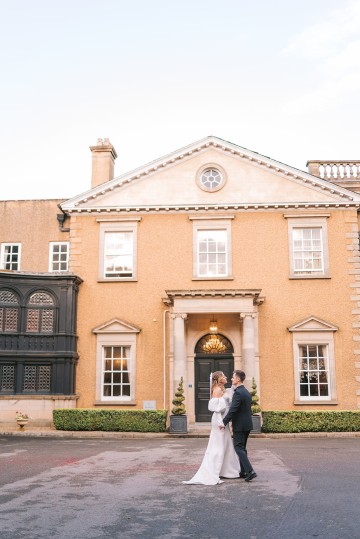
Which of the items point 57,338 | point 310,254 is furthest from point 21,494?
point 310,254

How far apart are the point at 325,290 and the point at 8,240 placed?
47.7ft

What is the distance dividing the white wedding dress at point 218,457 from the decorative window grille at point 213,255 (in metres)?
13.5

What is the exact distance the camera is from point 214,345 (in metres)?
23.3

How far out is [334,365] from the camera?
72.9 ft

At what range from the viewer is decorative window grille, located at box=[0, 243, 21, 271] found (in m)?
26.8

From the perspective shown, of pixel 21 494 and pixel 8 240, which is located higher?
pixel 8 240

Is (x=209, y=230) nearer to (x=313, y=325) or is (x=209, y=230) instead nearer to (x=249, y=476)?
(x=313, y=325)

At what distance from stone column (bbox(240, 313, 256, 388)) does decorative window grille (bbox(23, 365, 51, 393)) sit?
745cm

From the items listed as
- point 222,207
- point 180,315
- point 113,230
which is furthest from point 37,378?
point 222,207

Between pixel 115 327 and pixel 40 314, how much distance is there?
2933 mm

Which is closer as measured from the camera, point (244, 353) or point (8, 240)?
point (244, 353)

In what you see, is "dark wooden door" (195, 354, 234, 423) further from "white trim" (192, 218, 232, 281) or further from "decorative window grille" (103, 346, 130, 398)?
"white trim" (192, 218, 232, 281)

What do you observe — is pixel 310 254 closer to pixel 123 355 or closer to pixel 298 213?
pixel 298 213

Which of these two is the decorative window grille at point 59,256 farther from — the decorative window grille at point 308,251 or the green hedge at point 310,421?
the green hedge at point 310,421
